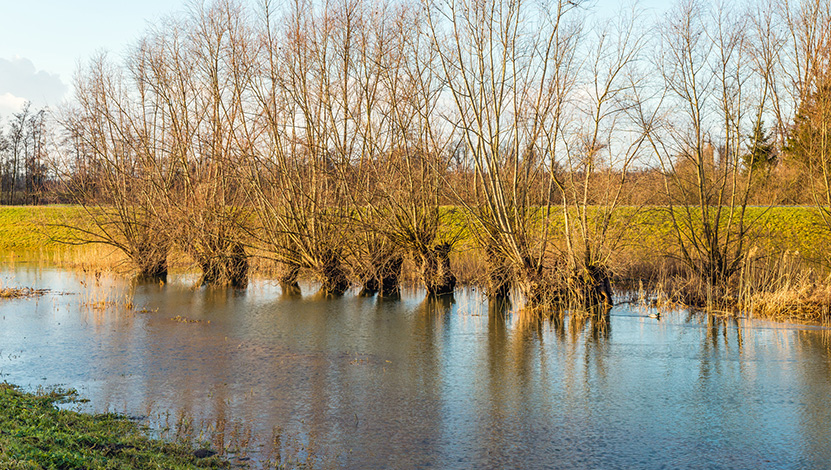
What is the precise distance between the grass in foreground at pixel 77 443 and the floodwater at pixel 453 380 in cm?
62

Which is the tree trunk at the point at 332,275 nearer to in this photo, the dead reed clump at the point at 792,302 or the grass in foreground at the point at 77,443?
the dead reed clump at the point at 792,302

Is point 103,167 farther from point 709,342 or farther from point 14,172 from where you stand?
point 14,172

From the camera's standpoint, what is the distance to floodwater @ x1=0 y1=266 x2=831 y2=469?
6.20 meters

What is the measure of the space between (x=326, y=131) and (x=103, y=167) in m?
8.61

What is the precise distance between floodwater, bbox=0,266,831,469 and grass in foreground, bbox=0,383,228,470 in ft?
2.04

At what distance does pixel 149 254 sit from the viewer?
68.2 feet

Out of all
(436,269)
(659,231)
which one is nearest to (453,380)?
(436,269)

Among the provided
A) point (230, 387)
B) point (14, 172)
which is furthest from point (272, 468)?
point (14, 172)

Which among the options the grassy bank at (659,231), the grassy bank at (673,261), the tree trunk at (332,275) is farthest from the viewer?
the tree trunk at (332,275)

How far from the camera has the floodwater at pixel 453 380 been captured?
6.20m

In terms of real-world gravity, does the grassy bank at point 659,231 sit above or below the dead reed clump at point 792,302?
above

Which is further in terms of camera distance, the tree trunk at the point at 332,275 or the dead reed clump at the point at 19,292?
the tree trunk at the point at 332,275

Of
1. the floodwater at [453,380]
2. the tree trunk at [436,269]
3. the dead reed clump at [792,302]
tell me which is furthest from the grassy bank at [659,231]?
the floodwater at [453,380]

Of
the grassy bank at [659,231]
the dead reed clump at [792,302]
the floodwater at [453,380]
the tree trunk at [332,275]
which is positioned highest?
the grassy bank at [659,231]
